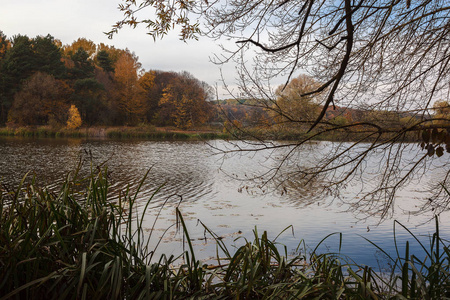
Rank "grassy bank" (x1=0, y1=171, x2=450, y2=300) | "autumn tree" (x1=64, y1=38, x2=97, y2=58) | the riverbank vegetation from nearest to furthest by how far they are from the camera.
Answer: "grassy bank" (x1=0, y1=171, x2=450, y2=300), the riverbank vegetation, "autumn tree" (x1=64, y1=38, x2=97, y2=58)

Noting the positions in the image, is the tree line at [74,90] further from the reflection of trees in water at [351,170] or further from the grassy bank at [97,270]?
the grassy bank at [97,270]

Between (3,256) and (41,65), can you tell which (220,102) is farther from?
(41,65)

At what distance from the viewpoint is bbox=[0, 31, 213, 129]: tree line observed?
31708 mm

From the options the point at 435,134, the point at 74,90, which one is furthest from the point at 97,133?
the point at 435,134

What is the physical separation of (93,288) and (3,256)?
493 mm

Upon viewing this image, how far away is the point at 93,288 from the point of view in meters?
1.89

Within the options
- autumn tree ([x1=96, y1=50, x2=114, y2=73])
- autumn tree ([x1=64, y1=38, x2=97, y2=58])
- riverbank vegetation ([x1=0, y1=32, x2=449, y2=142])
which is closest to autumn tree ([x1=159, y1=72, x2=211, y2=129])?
riverbank vegetation ([x1=0, y1=32, x2=449, y2=142])

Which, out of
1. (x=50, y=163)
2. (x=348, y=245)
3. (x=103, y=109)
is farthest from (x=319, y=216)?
(x=103, y=109)

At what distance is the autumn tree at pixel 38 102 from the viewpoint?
103 ft

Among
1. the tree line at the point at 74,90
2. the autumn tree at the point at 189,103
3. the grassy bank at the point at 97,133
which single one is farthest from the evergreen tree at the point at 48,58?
the autumn tree at the point at 189,103

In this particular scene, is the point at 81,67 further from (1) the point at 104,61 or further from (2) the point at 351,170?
(2) the point at 351,170

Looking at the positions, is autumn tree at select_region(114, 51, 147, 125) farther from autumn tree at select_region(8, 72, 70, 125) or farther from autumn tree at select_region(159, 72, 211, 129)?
autumn tree at select_region(8, 72, 70, 125)

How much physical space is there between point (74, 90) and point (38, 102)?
3.83 m

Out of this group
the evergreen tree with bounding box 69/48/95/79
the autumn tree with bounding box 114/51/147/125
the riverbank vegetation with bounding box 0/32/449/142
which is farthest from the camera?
the autumn tree with bounding box 114/51/147/125
